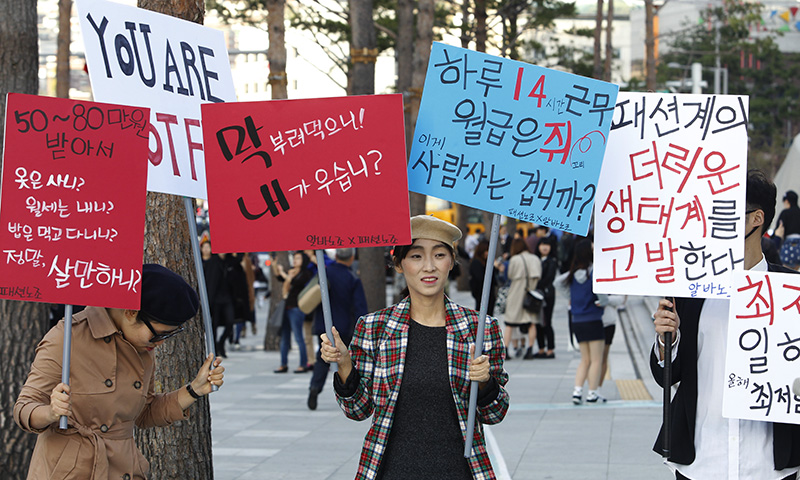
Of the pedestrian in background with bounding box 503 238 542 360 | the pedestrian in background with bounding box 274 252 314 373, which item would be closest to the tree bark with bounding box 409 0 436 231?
the pedestrian in background with bounding box 503 238 542 360

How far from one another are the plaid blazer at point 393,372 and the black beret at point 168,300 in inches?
24.5

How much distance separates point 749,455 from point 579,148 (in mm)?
1265

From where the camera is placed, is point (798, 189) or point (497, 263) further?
point (798, 189)

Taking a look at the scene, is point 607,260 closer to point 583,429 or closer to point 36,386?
point 36,386

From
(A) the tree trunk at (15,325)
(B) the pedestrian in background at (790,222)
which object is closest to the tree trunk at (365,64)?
(B) the pedestrian in background at (790,222)

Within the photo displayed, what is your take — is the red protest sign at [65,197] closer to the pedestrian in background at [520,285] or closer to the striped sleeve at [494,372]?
the striped sleeve at [494,372]

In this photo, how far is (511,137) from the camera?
14.0 ft

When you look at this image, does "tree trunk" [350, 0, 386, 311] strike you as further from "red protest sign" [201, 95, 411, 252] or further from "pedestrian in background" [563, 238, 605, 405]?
"red protest sign" [201, 95, 411, 252]

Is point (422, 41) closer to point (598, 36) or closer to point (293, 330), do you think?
point (293, 330)

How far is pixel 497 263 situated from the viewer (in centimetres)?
1939

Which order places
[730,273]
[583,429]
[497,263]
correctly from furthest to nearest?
[497,263] → [583,429] → [730,273]

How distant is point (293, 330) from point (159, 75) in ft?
33.2

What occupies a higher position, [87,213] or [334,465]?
[87,213]

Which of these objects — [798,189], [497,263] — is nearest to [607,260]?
[497,263]
